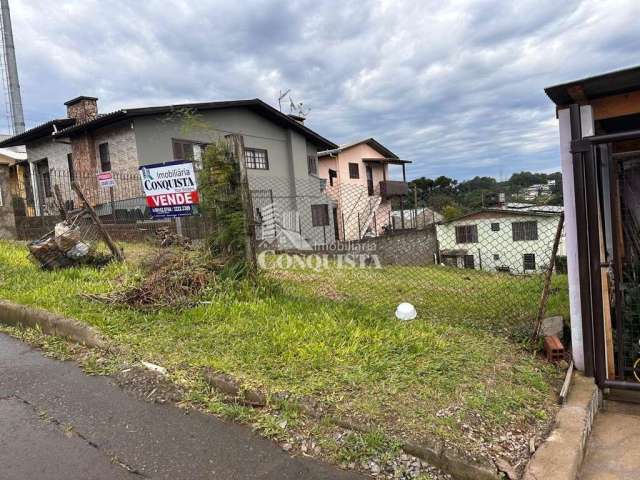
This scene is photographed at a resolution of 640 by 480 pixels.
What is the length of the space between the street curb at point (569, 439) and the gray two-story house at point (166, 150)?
9.00 m

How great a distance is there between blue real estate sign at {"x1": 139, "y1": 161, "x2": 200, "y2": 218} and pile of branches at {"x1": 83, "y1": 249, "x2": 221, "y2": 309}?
2.16ft

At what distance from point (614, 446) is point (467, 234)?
21.0 meters

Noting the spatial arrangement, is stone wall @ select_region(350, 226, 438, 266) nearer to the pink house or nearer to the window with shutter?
the pink house

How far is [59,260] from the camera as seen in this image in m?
6.60

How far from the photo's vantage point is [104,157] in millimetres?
15625

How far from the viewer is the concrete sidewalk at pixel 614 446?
7.50 feet

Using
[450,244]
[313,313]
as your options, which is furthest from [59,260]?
[450,244]

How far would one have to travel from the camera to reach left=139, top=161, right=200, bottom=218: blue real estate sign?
5.54 m

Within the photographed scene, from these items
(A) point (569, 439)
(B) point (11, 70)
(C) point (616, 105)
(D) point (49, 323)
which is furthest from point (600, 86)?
(B) point (11, 70)

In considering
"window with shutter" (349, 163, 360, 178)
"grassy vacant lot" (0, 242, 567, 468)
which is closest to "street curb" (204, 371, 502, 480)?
"grassy vacant lot" (0, 242, 567, 468)

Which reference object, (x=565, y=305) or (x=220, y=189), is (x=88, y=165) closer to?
(x=220, y=189)

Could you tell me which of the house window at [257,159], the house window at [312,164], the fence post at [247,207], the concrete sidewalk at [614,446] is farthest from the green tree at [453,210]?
the house window at [312,164]

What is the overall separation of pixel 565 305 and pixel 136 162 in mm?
13342

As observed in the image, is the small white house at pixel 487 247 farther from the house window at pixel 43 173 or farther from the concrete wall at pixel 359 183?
the house window at pixel 43 173
